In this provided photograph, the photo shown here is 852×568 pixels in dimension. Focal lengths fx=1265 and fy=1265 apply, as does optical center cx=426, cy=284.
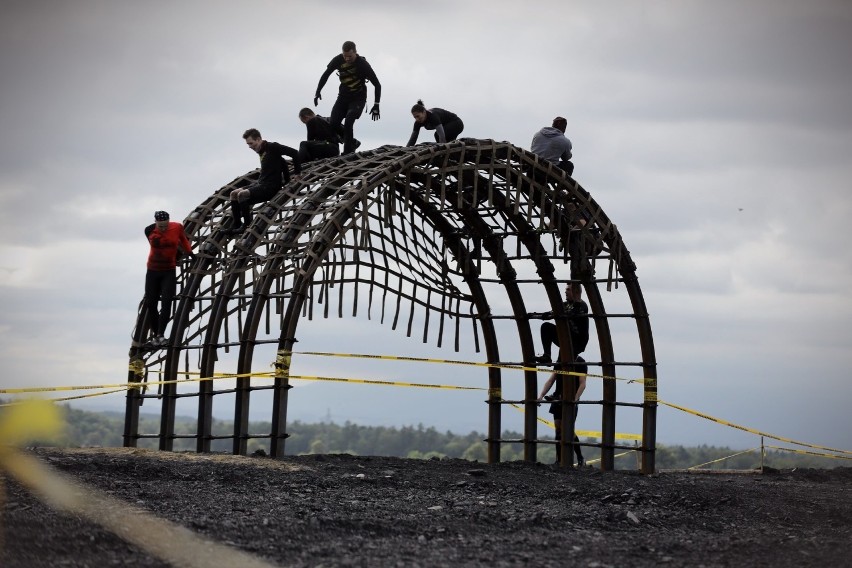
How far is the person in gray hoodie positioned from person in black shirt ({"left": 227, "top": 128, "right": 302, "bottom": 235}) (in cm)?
369

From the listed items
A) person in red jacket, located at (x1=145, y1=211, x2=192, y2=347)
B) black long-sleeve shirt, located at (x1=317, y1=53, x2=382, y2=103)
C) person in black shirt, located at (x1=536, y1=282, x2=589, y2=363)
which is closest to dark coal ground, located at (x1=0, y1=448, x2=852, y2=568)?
person in red jacket, located at (x1=145, y1=211, x2=192, y2=347)

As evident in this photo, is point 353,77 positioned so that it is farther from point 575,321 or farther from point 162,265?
point 575,321

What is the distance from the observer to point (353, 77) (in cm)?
1730

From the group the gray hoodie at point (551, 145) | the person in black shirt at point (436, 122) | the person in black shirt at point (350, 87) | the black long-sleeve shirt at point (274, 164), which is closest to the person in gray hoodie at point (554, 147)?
the gray hoodie at point (551, 145)

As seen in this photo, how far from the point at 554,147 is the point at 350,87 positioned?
2.96 metres

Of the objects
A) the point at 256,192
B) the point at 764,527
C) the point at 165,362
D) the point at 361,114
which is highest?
the point at 361,114

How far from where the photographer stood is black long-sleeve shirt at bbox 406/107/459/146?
16953 mm

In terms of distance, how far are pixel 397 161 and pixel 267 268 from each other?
6.78ft

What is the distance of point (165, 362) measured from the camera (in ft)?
51.1

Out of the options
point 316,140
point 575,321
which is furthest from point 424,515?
point 575,321

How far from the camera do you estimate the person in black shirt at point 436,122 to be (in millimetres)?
16969

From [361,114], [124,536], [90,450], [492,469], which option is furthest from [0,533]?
[361,114]

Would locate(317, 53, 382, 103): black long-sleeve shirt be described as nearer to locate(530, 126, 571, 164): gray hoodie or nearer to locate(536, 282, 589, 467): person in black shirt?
locate(530, 126, 571, 164): gray hoodie

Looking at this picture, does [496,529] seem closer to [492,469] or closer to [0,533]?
[0,533]
